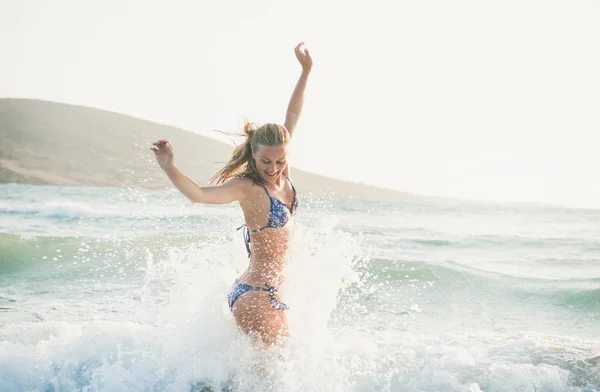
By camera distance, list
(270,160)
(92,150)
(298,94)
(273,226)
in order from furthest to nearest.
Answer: (92,150) → (298,94) → (273,226) → (270,160)

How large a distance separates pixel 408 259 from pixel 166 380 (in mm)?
7324

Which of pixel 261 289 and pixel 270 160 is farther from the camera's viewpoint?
pixel 261 289

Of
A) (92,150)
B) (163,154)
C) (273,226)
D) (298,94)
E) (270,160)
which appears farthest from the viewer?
(92,150)

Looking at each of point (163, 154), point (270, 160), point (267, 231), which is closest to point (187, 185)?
point (163, 154)

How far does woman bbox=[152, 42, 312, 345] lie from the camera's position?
13.6ft

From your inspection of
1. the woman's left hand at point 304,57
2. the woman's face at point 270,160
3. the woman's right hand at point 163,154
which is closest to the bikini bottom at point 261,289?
the woman's face at point 270,160

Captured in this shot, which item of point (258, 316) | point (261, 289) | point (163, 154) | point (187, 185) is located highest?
point (163, 154)

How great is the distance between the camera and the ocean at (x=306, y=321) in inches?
180

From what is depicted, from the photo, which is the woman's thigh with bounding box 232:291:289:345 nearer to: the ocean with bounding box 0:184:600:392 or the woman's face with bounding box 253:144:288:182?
the ocean with bounding box 0:184:600:392

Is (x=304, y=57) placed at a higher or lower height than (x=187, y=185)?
higher

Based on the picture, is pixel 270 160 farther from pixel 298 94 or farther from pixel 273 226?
pixel 298 94

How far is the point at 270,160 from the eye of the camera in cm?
414

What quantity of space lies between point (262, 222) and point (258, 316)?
62 centimetres

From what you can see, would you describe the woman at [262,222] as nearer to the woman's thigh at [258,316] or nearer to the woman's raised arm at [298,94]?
the woman's thigh at [258,316]
